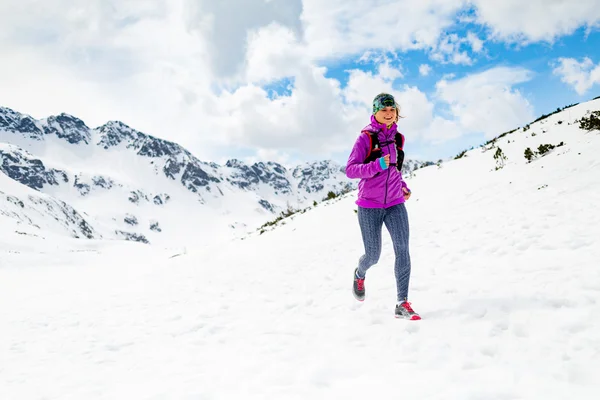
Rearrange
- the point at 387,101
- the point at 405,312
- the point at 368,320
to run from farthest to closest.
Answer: the point at 368,320 < the point at 387,101 < the point at 405,312

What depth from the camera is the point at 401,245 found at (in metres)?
5.04

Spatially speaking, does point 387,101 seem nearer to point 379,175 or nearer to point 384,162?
point 384,162

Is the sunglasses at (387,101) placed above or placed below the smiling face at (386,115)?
above

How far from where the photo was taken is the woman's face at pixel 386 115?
500 cm

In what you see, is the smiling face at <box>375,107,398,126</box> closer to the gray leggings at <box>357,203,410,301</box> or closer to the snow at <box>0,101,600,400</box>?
the gray leggings at <box>357,203,410,301</box>

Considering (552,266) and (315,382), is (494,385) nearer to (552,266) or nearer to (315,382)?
(315,382)

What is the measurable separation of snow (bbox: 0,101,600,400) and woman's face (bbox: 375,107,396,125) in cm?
282

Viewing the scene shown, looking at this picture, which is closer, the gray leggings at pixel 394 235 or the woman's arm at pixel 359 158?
the woman's arm at pixel 359 158

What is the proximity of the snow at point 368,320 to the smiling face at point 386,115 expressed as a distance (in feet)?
9.25

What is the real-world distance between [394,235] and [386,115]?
5.69 ft

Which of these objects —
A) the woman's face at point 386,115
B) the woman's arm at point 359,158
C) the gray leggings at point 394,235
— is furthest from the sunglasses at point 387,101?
the gray leggings at point 394,235

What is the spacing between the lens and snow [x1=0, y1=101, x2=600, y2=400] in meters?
3.45

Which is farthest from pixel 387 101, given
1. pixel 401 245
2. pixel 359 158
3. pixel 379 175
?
pixel 401 245

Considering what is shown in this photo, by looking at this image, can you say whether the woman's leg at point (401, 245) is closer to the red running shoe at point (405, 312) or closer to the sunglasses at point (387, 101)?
the red running shoe at point (405, 312)
